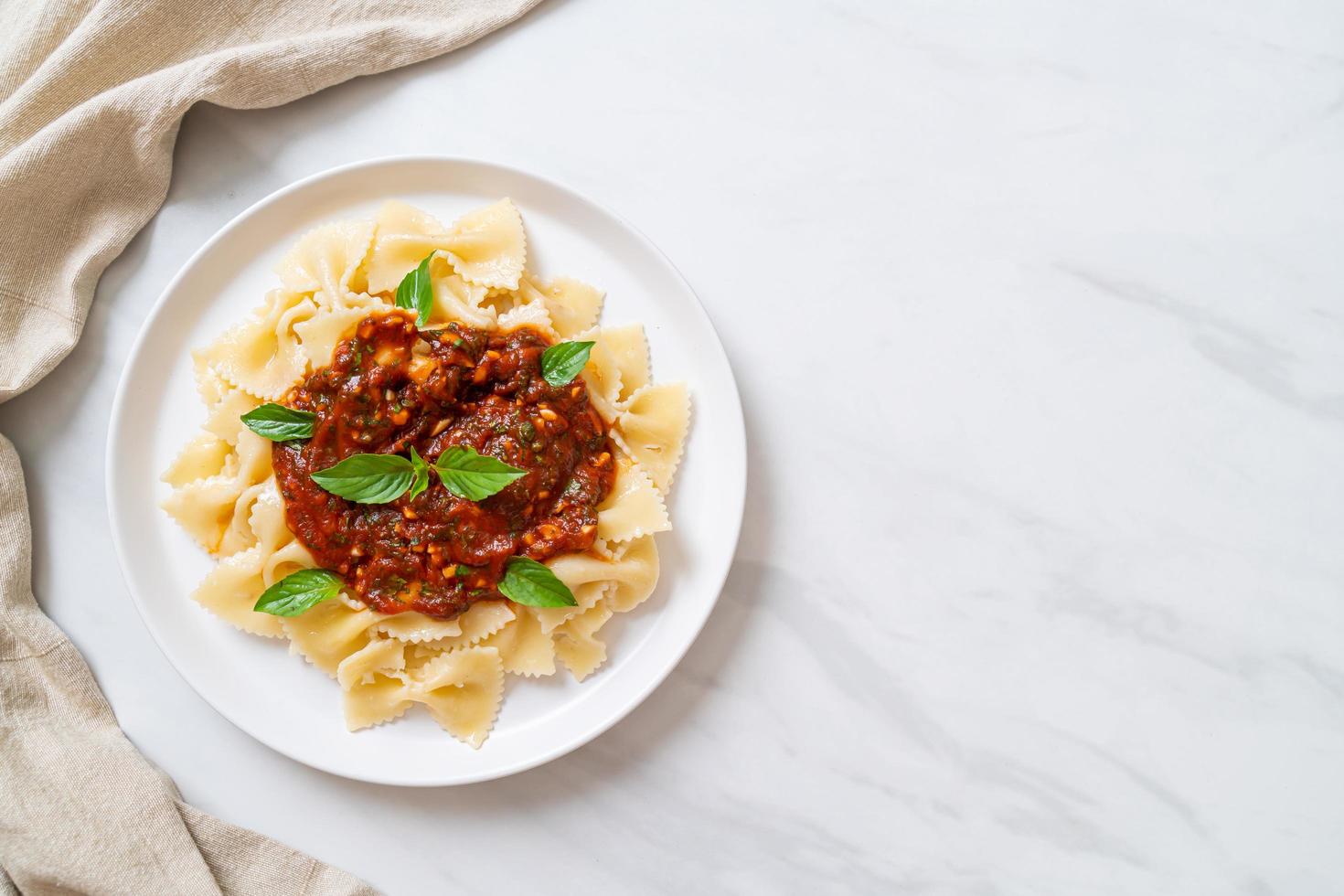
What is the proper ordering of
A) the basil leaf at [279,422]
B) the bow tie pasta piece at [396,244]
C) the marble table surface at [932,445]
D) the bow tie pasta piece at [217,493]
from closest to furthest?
the basil leaf at [279,422] < the bow tie pasta piece at [217,493] < the bow tie pasta piece at [396,244] < the marble table surface at [932,445]

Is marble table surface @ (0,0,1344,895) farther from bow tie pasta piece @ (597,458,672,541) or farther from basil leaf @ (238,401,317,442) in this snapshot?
basil leaf @ (238,401,317,442)

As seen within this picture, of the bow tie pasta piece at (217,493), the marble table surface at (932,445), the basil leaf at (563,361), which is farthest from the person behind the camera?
the marble table surface at (932,445)

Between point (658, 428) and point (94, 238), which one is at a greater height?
point (94, 238)

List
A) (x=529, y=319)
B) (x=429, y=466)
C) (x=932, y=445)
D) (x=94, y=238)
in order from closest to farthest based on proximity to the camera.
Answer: (x=429, y=466) < (x=529, y=319) < (x=94, y=238) < (x=932, y=445)

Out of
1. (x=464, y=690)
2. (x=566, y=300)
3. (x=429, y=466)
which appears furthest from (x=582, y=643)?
(x=566, y=300)

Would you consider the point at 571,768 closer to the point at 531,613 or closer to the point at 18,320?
the point at 531,613

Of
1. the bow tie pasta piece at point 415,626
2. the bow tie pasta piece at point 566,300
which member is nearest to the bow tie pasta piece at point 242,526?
the bow tie pasta piece at point 415,626

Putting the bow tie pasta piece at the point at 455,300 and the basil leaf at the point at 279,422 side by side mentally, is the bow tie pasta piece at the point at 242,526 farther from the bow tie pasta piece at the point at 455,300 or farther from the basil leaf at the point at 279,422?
the bow tie pasta piece at the point at 455,300

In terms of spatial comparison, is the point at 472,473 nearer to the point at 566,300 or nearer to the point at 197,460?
the point at 566,300
